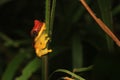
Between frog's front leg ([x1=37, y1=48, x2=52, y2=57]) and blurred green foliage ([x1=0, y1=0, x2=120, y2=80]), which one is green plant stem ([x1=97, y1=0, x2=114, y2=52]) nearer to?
blurred green foliage ([x1=0, y1=0, x2=120, y2=80])

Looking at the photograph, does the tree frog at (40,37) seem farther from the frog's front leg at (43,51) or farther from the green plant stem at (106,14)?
the green plant stem at (106,14)

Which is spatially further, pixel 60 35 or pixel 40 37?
pixel 60 35

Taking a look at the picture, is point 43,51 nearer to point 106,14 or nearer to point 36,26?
point 36,26

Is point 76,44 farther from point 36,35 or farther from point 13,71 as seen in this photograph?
point 36,35

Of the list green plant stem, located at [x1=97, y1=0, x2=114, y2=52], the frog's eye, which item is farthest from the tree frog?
green plant stem, located at [x1=97, y1=0, x2=114, y2=52]

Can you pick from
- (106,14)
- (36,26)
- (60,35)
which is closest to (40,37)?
(36,26)

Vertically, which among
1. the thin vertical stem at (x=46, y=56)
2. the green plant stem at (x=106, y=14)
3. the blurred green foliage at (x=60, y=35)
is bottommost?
the thin vertical stem at (x=46, y=56)

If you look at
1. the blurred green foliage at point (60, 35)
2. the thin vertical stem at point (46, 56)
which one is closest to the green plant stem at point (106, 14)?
the blurred green foliage at point (60, 35)
